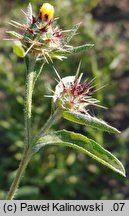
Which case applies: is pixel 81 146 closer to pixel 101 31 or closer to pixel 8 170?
pixel 8 170

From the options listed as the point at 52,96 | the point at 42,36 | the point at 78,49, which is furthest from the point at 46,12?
the point at 52,96

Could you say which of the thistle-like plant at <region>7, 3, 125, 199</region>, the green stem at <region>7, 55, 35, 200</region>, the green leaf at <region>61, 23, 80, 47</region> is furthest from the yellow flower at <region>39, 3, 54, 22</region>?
the green stem at <region>7, 55, 35, 200</region>

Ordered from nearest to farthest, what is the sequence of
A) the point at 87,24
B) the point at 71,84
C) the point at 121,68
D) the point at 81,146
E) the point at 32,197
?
the point at 81,146, the point at 71,84, the point at 32,197, the point at 87,24, the point at 121,68

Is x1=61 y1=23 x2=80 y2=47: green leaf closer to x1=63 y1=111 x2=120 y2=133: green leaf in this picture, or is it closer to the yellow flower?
the yellow flower

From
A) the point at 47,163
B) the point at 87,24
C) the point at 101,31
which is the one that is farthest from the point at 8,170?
the point at 101,31

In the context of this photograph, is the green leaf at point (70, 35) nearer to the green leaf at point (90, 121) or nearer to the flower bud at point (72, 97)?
the flower bud at point (72, 97)

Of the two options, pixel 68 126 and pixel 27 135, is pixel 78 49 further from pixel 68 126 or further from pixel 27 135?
pixel 68 126

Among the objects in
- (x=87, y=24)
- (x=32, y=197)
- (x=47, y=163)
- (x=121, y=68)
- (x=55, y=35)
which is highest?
(x=87, y=24)

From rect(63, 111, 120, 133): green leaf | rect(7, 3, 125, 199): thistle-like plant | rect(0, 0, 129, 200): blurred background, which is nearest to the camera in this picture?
rect(63, 111, 120, 133): green leaf
